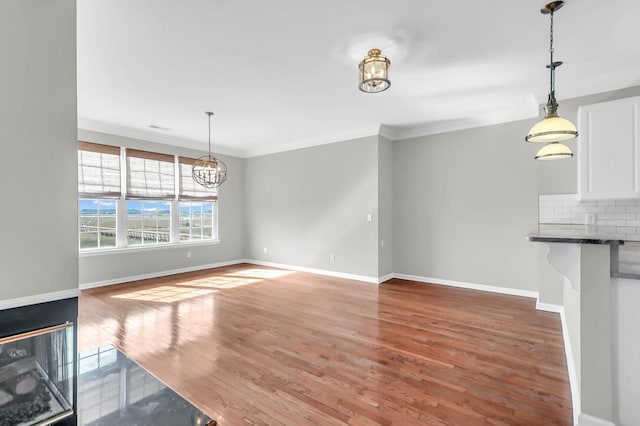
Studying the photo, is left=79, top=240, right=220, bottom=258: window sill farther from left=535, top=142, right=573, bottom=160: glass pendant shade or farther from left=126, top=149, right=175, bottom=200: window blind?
left=535, top=142, right=573, bottom=160: glass pendant shade

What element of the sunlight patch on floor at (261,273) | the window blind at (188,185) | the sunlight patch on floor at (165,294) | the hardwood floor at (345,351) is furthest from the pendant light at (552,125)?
the window blind at (188,185)

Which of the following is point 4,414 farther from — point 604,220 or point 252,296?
point 604,220

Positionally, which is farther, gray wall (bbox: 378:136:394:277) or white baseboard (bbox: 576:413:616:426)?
gray wall (bbox: 378:136:394:277)

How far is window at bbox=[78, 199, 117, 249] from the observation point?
5.01m

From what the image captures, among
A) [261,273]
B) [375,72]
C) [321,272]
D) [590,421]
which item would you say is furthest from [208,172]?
[590,421]

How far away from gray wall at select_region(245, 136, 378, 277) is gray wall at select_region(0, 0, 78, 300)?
442 cm

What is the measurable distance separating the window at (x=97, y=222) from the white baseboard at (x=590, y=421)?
639cm

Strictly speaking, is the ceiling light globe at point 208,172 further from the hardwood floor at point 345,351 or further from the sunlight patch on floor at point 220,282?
the hardwood floor at point 345,351

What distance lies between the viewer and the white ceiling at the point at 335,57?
225 centimetres

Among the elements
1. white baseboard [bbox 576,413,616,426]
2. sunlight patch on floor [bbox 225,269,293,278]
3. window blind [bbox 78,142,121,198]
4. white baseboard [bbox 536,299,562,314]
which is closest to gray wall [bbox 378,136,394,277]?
sunlight patch on floor [bbox 225,269,293,278]

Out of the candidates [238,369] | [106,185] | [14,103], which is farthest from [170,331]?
[106,185]

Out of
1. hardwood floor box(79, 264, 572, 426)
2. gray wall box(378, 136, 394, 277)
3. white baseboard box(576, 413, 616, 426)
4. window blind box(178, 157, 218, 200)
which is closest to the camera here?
white baseboard box(576, 413, 616, 426)

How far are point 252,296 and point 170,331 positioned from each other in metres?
1.45

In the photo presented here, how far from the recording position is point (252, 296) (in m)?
4.54
